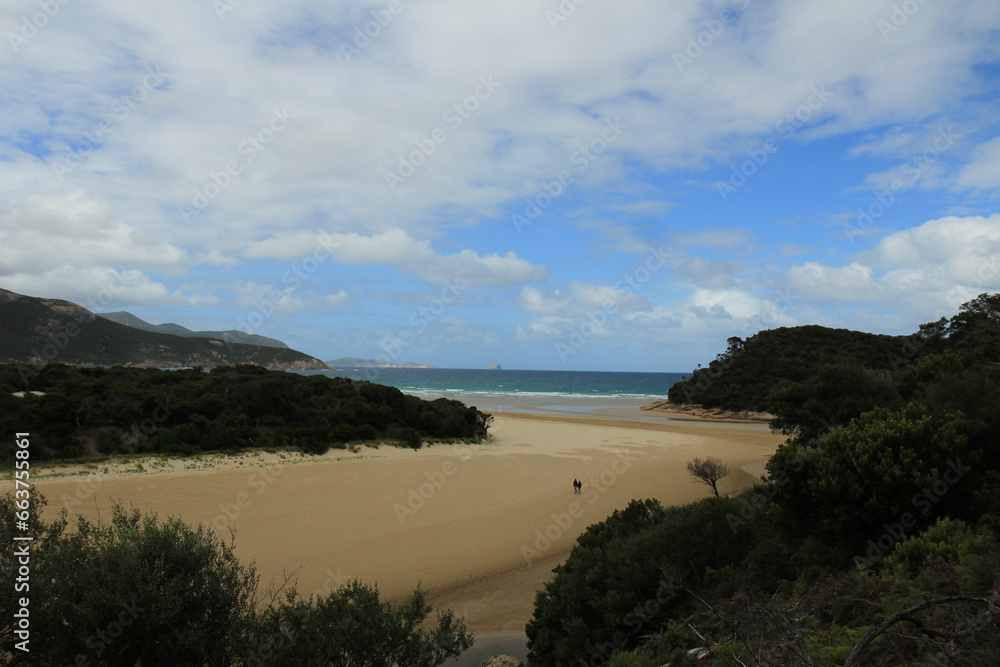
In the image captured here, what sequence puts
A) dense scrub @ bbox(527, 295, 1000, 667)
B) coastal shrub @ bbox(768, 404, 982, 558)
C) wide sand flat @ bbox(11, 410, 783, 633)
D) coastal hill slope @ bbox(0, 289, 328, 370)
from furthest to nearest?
coastal hill slope @ bbox(0, 289, 328, 370) < wide sand flat @ bbox(11, 410, 783, 633) < coastal shrub @ bbox(768, 404, 982, 558) < dense scrub @ bbox(527, 295, 1000, 667)

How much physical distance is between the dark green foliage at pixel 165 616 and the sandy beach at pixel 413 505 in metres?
3.98

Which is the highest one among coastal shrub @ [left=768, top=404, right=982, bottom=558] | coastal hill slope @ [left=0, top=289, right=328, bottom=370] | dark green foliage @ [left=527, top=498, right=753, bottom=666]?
coastal hill slope @ [left=0, top=289, right=328, bottom=370]

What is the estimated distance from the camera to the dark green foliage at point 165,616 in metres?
3.86

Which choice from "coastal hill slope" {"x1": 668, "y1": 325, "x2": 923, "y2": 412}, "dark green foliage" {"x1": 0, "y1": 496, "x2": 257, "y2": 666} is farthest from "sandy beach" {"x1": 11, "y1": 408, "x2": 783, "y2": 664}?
"coastal hill slope" {"x1": 668, "y1": 325, "x2": 923, "y2": 412}

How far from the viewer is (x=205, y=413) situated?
21172mm

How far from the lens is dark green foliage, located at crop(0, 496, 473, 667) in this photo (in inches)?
152

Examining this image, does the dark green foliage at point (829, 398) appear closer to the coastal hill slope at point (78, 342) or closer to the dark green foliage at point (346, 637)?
the dark green foliage at point (346, 637)

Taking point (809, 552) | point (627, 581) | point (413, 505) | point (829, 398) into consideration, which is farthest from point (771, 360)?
point (627, 581)

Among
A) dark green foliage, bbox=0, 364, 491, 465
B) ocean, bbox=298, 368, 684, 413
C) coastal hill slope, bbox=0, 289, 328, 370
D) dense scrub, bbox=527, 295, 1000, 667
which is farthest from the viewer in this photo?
ocean, bbox=298, 368, 684, 413

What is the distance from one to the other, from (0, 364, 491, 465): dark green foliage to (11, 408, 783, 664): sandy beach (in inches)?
75.8

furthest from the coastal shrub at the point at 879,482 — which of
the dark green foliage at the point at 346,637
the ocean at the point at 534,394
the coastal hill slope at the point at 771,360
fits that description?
the ocean at the point at 534,394

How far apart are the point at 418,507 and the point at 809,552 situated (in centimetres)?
1037

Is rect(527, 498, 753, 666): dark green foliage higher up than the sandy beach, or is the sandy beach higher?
rect(527, 498, 753, 666): dark green foliage

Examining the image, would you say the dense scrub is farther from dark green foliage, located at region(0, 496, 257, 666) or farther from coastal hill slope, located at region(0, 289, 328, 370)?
coastal hill slope, located at region(0, 289, 328, 370)
